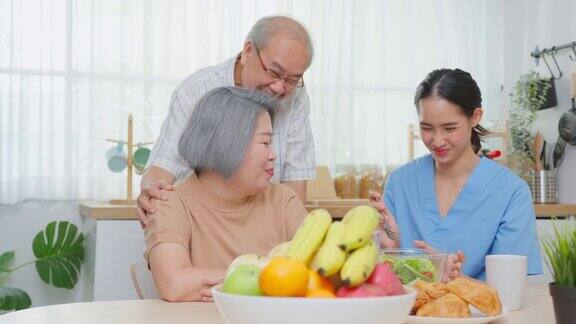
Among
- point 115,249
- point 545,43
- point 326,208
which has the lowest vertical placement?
point 115,249

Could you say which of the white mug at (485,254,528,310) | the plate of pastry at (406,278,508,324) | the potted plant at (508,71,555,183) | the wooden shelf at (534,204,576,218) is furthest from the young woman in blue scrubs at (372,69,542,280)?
the potted plant at (508,71,555,183)

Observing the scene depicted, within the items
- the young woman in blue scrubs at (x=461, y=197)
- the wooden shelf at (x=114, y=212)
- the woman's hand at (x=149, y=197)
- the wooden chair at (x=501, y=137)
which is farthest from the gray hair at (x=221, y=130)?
the wooden chair at (x=501, y=137)

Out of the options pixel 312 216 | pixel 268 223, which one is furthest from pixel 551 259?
pixel 268 223

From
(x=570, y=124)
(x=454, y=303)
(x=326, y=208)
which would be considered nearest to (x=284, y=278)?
(x=454, y=303)

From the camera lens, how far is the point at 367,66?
13.9ft

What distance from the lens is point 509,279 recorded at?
1.52m

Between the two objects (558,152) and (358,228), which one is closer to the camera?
(358,228)

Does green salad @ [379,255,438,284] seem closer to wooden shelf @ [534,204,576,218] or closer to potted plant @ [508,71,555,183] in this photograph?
wooden shelf @ [534,204,576,218]

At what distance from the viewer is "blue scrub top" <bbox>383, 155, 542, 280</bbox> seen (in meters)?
2.11

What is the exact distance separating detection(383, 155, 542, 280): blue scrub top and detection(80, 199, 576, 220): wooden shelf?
103cm

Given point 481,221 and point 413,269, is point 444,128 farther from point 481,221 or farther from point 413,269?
point 413,269

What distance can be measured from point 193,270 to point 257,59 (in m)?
0.68

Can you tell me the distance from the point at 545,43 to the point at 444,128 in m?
2.13

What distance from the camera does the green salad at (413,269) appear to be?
1.46 metres
